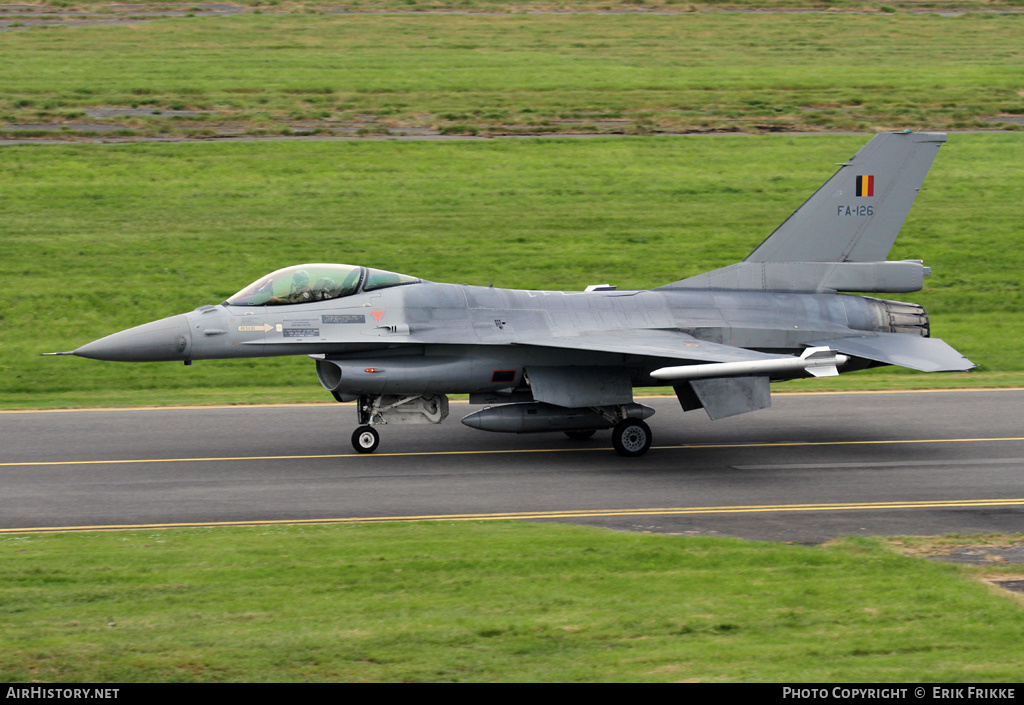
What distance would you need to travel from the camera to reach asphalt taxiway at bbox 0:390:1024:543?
1421 centimetres

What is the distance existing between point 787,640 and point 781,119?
32235mm

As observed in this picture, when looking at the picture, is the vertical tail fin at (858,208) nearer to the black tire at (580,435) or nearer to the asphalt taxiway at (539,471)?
the asphalt taxiway at (539,471)

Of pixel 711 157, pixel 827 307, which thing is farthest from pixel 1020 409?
pixel 711 157

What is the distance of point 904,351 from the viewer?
18.0m

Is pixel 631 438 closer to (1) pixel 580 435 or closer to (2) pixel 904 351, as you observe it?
(1) pixel 580 435

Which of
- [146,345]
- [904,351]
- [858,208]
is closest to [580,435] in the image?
[904,351]

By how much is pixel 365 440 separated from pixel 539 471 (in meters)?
2.92

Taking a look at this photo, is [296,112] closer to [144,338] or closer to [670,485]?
[144,338]

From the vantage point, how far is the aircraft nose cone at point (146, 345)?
16547 mm

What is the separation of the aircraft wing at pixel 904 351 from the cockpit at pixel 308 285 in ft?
24.7

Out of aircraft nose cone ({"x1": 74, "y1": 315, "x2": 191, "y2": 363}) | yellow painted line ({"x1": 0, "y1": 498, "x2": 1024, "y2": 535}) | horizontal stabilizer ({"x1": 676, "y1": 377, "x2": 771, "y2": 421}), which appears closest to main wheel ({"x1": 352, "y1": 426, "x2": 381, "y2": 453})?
aircraft nose cone ({"x1": 74, "y1": 315, "x2": 191, "y2": 363})

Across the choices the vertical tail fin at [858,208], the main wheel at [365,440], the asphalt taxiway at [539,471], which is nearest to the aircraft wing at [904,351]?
the asphalt taxiway at [539,471]

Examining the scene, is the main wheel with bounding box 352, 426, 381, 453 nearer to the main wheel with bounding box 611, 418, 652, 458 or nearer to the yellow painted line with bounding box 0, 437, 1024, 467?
the yellow painted line with bounding box 0, 437, 1024, 467

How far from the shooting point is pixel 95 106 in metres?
37.8
